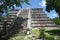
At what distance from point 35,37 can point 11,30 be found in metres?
5.35

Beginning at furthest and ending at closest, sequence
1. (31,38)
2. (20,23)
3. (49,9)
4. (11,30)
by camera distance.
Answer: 1. (49,9)
2. (20,23)
3. (11,30)
4. (31,38)

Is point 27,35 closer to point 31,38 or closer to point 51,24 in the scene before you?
point 31,38

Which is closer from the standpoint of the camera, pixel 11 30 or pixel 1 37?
pixel 1 37

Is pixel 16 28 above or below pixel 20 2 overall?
below

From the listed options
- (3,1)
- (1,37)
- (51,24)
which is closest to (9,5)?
(3,1)

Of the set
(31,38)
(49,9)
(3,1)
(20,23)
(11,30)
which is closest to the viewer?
(31,38)

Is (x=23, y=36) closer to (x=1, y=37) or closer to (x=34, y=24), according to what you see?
(x=1, y=37)

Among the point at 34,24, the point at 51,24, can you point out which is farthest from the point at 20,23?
the point at 51,24

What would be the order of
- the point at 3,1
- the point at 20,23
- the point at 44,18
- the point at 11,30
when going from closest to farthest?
the point at 3,1 < the point at 11,30 < the point at 20,23 < the point at 44,18

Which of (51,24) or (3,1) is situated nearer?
(3,1)

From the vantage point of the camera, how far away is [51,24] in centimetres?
2942

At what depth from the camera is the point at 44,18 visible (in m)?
32.4

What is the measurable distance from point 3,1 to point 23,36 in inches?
163

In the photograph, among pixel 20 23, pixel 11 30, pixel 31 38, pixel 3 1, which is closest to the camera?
pixel 31 38
